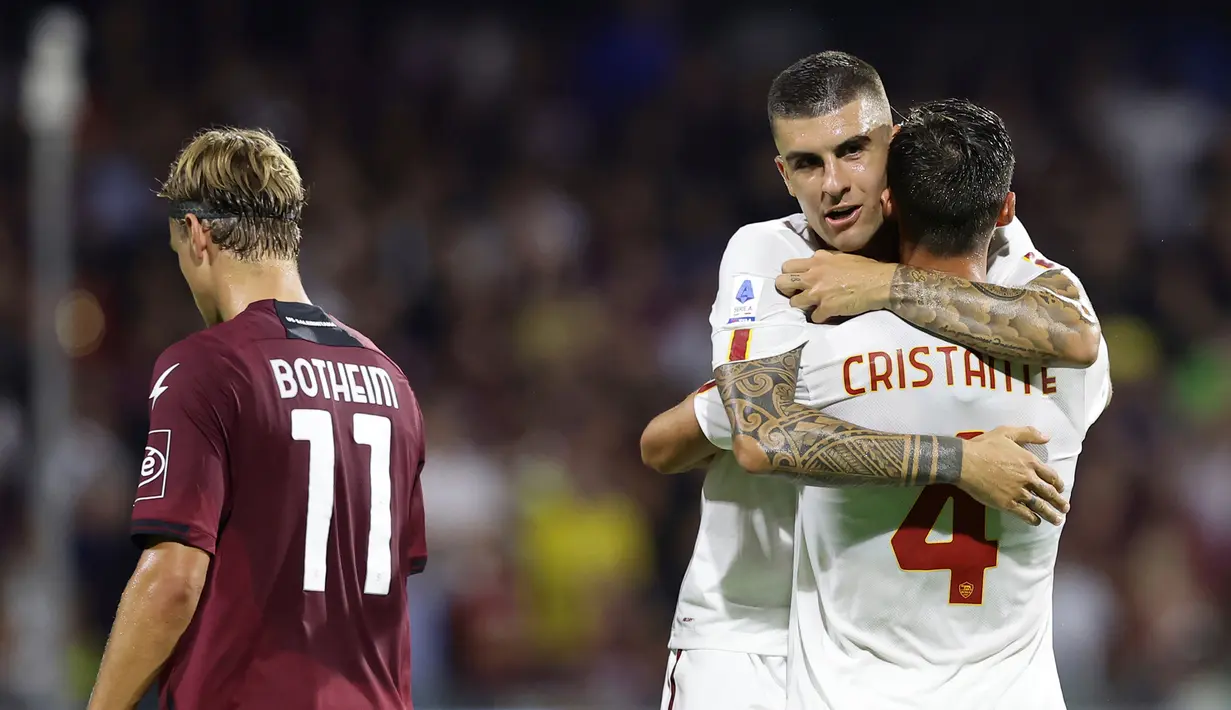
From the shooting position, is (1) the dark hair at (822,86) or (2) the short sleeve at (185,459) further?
(1) the dark hair at (822,86)

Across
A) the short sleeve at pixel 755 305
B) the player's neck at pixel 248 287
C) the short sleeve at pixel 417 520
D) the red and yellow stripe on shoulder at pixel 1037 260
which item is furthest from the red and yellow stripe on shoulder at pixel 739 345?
the player's neck at pixel 248 287

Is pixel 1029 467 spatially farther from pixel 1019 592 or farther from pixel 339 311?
pixel 339 311

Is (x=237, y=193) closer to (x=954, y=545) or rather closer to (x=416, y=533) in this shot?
(x=416, y=533)

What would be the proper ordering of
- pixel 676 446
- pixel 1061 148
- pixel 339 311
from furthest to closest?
1. pixel 1061 148
2. pixel 339 311
3. pixel 676 446

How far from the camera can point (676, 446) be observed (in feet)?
12.1

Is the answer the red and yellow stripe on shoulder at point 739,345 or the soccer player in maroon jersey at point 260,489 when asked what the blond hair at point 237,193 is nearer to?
the soccer player in maroon jersey at point 260,489

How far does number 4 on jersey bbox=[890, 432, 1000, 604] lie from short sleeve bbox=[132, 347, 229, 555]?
1.50 m

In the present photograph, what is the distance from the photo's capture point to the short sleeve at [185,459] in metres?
3.14

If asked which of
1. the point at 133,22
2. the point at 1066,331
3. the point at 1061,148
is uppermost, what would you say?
the point at 133,22

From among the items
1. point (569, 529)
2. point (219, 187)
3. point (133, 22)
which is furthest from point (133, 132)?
point (219, 187)

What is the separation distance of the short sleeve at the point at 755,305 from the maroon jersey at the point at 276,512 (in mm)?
845

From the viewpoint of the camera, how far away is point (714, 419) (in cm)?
351

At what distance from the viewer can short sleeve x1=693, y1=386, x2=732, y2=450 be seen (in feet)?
11.4

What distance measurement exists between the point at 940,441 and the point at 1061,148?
875cm
